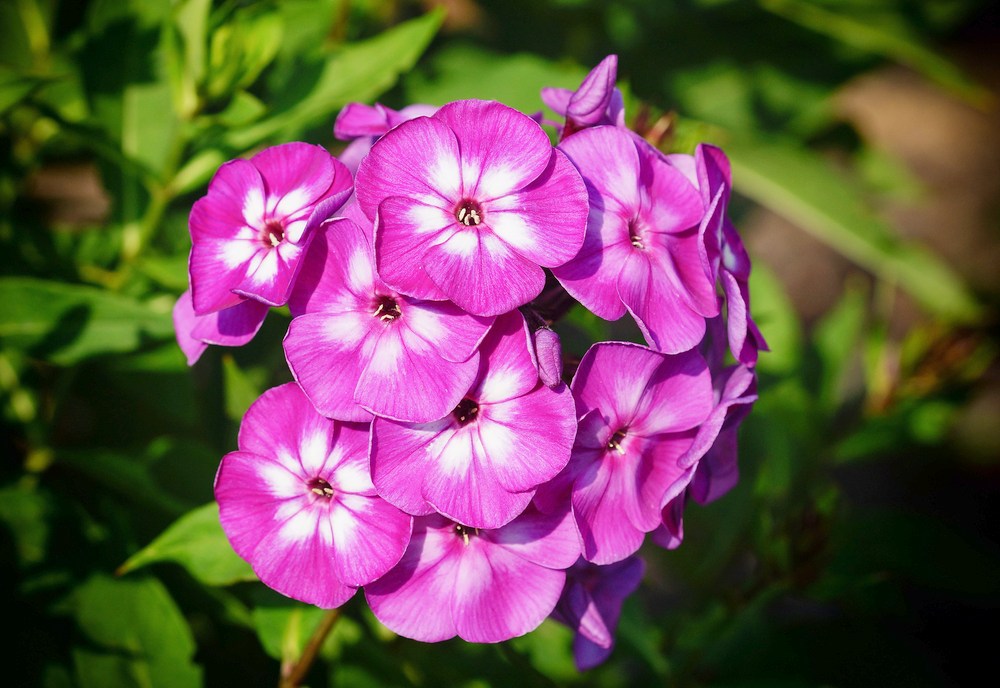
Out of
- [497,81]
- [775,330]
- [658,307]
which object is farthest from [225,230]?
[775,330]

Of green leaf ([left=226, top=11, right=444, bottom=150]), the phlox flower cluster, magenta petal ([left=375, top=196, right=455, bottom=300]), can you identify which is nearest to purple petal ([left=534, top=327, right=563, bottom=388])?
the phlox flower cluster

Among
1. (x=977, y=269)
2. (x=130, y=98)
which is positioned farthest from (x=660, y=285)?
(x=977, y=269)

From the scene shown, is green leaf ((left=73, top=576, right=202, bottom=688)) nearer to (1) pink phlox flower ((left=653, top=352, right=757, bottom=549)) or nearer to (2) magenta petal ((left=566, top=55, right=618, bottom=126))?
(1) pink phlox flower ((left=653, top=352, right=757, bottom=549))

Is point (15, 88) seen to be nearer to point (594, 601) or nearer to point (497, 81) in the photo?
point (497, 81)

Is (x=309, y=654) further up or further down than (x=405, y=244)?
further down

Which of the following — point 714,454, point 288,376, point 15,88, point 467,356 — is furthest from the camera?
point 288,376
